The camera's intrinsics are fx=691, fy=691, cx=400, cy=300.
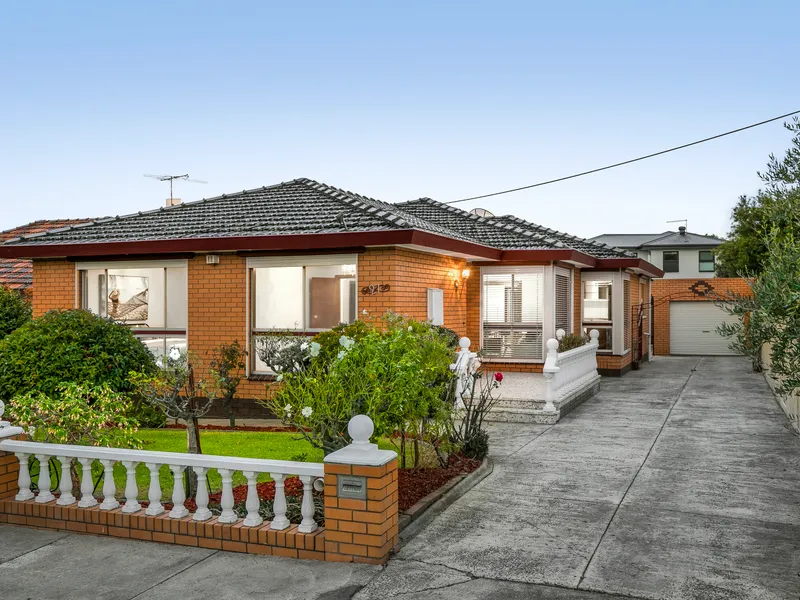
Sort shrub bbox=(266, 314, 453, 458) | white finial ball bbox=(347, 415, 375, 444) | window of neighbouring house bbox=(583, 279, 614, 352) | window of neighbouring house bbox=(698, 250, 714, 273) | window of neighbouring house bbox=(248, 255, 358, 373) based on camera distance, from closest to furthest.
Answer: white finial ball bbox=(347, 415, 375, 444) → shrub bbox=(266, 314, 453, 458) → window of neighbouring house bbox=(248, 255, 358, 373) → window of neighbouring house bbox=(583, 279, 614, 352) → window of neighbouring house bbox=(698, 250, 714, 273)

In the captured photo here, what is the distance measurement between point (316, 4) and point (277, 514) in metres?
12.7

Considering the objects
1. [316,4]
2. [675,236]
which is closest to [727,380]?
[316,4]

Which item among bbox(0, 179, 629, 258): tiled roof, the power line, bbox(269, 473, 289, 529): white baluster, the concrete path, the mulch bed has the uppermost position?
the power line

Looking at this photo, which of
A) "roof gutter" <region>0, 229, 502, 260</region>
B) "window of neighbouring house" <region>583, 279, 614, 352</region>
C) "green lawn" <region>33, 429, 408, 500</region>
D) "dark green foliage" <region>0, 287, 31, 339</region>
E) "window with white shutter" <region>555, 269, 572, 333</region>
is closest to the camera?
"green lawn" <region>33, 429, 408, 500</region>

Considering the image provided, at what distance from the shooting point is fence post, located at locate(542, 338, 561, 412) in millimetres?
11539

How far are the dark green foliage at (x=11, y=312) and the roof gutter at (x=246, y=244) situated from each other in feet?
2.78

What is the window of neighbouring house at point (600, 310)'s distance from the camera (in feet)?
65.6

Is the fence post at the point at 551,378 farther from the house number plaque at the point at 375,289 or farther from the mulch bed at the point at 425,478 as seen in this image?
the mulch bed at the point at 425,478

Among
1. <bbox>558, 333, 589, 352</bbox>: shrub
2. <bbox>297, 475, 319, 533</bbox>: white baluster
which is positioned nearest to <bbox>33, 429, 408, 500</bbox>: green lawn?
<bbox>297, 475, 319, 533</bbox>: white baluster

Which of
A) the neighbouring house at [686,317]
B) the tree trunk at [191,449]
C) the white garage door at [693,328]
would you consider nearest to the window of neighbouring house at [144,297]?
the tree trunk at [191,449]

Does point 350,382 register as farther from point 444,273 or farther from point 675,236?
point 675,236

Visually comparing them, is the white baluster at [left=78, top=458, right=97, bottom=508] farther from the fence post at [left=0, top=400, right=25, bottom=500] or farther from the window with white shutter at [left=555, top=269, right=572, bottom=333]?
the window with white shutter at [left=555, top=269, right=572, bottom=333]

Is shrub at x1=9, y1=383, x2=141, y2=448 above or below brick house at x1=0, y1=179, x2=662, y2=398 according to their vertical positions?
below

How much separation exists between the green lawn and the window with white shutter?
8.73 m
